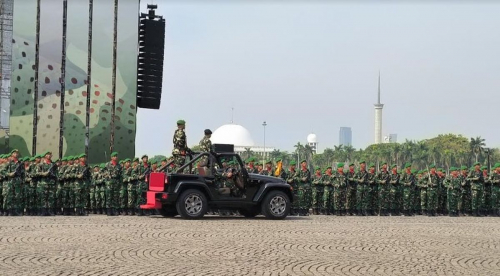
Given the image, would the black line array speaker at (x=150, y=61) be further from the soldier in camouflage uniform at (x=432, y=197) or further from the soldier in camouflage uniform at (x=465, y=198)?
the soldier in camouflage uniform at (x=465, y=198)

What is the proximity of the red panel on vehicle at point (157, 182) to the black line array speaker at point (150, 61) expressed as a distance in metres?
9.75

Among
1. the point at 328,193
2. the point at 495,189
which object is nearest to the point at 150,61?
the point at 328,193

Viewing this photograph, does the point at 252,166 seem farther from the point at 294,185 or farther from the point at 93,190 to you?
the point at 93,190

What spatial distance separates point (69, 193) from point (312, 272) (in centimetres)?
1198

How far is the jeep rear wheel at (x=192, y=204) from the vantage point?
59.7 ft

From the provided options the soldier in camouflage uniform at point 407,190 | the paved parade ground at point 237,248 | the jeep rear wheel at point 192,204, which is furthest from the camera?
the soldier in camouflage uniform at point 407,190

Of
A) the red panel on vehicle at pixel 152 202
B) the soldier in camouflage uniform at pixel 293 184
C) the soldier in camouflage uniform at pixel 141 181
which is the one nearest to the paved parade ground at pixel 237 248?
the red panel on vehicle at pixel 152 202

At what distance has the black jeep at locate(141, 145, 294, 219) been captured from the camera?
59.8 feet

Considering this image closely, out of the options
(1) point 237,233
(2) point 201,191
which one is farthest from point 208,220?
(1) point 237,233

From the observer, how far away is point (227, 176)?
1861cm

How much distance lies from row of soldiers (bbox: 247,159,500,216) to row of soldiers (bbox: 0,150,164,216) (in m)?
3.80

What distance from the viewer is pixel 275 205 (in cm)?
1914

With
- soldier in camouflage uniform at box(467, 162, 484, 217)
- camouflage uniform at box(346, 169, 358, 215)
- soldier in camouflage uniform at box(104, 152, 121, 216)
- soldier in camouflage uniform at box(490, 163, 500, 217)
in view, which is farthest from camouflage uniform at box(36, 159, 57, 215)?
soldier in camouflage uniform at box(490, 163, 500, 217)

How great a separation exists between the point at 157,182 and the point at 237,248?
6.51m
